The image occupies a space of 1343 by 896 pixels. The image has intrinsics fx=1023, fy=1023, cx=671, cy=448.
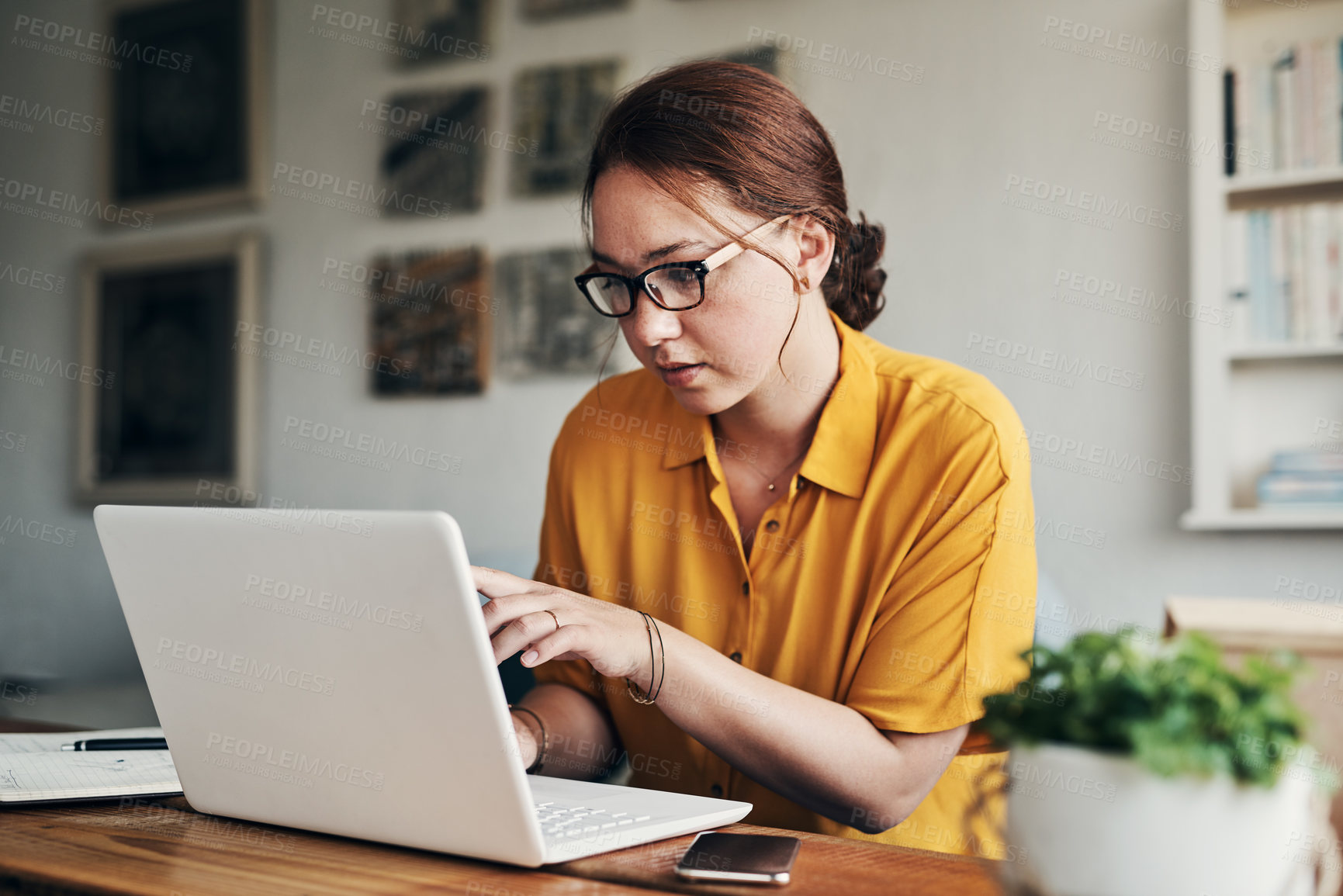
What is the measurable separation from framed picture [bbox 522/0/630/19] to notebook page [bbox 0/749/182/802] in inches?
77.9

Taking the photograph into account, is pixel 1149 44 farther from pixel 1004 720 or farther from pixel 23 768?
pixel 23 768

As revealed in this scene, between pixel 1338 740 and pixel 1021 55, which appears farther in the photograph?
pixel 1021 55

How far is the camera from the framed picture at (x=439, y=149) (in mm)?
2594

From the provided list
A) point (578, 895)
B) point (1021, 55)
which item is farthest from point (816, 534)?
point (1021, 55)

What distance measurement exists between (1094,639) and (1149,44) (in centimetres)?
184

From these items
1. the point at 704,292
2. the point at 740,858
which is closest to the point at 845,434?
the point at 704,292

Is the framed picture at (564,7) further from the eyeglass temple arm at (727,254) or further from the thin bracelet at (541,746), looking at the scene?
the thin bracelet at (541,746)

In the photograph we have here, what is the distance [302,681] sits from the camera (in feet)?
2.34

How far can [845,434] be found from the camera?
121 centimetres

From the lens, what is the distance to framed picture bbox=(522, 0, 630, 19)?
8.01ft

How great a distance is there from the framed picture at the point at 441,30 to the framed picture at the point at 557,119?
19 centimetres

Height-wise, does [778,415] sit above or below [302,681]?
above

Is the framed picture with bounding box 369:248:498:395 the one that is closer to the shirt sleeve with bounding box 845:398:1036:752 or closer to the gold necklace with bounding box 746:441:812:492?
the gold necklace with bounding box 746:441:812:492

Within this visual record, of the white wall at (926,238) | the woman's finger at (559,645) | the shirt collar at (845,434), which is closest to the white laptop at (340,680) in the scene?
the woman's finger at (559,645)
